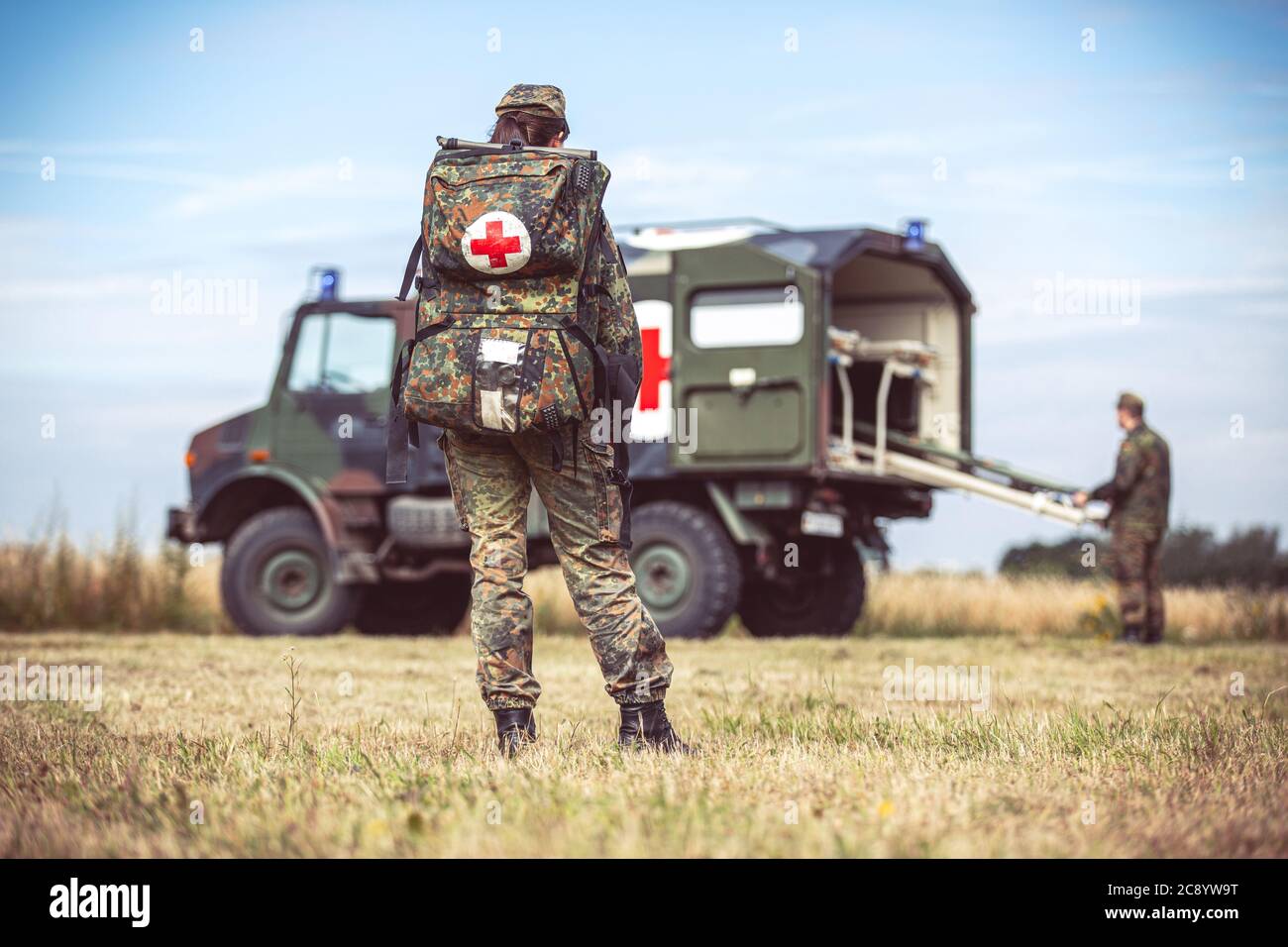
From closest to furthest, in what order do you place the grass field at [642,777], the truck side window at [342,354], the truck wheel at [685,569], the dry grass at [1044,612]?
1. the grass field at [642,777]
2. the truck wheel at [685,569]
3. the truck side window at [342,354]
4. the dry grass at [1044,612]

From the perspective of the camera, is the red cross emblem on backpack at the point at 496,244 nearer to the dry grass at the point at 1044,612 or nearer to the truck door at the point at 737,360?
the truck door at the point at 737,360

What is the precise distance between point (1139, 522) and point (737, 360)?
351cm

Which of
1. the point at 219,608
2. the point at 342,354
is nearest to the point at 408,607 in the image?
the point at 219,608

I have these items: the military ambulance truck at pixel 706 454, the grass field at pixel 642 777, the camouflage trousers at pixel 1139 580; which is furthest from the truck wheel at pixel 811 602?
the grass field at pixel 642 777

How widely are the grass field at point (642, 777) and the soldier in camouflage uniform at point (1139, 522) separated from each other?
15.8ft

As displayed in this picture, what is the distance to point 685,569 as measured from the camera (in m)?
11.8

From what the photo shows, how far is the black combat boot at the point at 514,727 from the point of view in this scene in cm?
477

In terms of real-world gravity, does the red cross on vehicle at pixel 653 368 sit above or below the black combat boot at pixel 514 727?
above

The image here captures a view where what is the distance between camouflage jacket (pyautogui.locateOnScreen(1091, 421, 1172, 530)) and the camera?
1295 centimetres

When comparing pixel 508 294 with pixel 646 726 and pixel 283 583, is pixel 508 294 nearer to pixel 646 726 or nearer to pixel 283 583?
A: pixel 646 726
